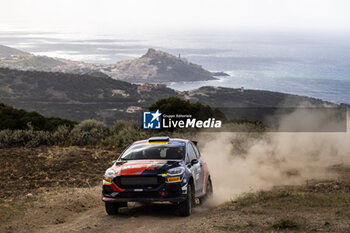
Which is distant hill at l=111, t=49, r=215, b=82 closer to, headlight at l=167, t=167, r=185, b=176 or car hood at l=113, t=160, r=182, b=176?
car hood at l=113, t=160, r=182, b=176

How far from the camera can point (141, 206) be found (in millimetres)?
12461

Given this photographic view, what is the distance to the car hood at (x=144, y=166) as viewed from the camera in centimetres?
1073

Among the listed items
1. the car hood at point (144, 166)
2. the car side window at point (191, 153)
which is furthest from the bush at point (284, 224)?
the car side window at point (191, 153)

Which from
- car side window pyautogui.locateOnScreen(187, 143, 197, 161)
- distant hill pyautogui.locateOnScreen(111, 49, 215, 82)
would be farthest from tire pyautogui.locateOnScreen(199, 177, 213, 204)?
distant hill pyautogui.locateOnScreen(111, 49, 215, 82)

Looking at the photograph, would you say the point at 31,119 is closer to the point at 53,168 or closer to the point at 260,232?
the point at 53,168

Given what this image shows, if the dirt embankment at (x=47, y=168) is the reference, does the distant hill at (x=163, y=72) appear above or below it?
below

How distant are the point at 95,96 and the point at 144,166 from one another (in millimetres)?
105943

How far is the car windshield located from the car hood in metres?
0.40

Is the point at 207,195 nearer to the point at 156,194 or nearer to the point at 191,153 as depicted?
the point at 191,153

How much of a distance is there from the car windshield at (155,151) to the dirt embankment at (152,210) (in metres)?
1.26

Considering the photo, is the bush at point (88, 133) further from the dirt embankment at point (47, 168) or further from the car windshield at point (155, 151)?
the car windshield at point (155, 151)

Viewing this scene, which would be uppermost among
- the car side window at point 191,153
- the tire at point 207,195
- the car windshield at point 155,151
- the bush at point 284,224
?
the car windshield at point 155,151

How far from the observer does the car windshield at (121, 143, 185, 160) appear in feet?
38.7

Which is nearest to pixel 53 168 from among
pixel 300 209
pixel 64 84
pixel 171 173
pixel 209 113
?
pixel 171 173
